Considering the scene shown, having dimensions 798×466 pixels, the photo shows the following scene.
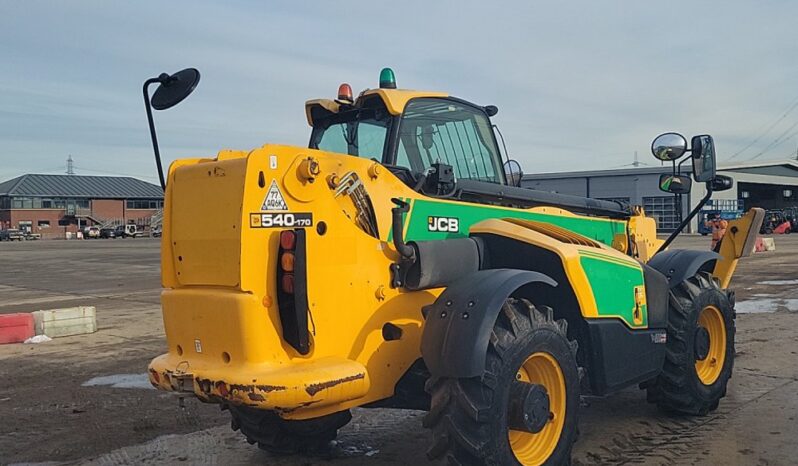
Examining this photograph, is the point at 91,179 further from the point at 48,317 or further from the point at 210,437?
the point at 210,437

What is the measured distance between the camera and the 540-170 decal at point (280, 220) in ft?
11.3

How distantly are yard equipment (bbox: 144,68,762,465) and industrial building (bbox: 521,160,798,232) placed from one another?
3487 cm

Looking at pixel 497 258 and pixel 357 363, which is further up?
pixel 497 258

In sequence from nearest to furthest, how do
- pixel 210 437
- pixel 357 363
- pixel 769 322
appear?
1. pixel 357 363
2. pixel 210 437
3. pixel 769 322

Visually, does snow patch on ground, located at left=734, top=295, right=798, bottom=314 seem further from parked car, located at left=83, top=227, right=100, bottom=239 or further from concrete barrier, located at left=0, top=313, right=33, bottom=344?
parked car, located at left=83, top=227, right=100, bottom=239

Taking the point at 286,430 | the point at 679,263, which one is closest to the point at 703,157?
the point at 679,263

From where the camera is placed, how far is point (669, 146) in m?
5.32

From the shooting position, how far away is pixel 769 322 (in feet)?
33.1

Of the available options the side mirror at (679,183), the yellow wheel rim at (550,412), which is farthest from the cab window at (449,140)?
the side mirror at (679,183)

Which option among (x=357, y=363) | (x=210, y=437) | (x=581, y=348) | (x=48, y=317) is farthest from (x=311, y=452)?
(x=48, y=317)

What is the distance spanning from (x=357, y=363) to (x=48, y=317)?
27.4 feet

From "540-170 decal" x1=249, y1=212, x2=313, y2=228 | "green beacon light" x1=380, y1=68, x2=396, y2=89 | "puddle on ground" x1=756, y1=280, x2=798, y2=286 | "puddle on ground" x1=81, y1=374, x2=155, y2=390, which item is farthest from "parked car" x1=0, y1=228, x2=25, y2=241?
"540-170 decal" x1=249, y1=212, x2=313, y2=228

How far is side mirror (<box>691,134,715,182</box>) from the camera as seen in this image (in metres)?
5.20

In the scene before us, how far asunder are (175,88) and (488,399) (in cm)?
225
